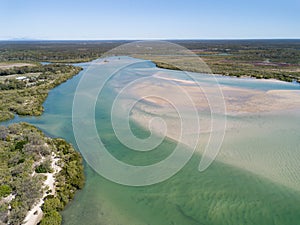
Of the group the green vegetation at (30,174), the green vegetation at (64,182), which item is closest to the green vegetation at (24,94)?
the green vegetation at (30,174)

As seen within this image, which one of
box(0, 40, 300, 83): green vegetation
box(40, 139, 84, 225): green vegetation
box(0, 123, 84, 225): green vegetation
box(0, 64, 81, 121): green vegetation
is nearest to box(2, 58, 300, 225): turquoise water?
box(40, 139, 84, 225): green vegetation

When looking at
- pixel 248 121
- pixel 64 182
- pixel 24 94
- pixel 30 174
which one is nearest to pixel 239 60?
pixel 248 121

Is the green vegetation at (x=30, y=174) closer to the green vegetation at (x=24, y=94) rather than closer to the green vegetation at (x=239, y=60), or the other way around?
the green vegetation at (x=24, y=94)

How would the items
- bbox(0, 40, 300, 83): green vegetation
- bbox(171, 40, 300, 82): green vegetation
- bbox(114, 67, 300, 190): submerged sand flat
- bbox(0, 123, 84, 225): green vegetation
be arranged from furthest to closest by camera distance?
bbox(0, 40, 300, 83): green vegetation, bbox(171, 40, 300, 82): green vegetation, bbox(114, 67, 300, 190): submerged sand flat, bbox(0, 123, 84, 225): green vegetation

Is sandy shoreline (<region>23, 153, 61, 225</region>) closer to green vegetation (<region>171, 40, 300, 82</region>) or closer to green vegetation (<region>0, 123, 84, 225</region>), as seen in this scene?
green vegetation (<region>0, 123, 84, 225</region>)

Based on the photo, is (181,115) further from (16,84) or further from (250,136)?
(16,84)

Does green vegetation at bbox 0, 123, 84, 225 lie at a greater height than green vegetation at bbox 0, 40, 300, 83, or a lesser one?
lesser

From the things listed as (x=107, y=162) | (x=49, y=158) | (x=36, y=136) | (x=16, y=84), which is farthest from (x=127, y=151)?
(x=16, y=84)

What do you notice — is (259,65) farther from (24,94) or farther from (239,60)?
(24,94)
